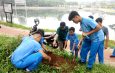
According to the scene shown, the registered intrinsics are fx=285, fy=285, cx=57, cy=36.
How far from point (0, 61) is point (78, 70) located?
76.9 inches

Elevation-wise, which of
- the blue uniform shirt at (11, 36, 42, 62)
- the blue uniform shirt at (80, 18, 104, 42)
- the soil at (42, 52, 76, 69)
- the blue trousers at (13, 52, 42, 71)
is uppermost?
the blue uniform shirt at (80, 18, 104, 42)

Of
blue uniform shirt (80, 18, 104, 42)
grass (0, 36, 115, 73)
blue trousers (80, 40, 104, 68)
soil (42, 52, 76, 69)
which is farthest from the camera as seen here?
soil (42, 52, 76, 69)

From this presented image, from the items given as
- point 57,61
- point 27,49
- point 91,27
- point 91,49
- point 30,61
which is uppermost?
point 91,27

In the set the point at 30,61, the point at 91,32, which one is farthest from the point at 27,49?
the point at 91,32

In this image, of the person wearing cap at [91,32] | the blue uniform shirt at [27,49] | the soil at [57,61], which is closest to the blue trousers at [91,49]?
the person wearing cap at [91,32]

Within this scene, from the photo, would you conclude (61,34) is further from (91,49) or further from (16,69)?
(16,69)

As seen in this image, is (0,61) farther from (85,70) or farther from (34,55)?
(85,70)

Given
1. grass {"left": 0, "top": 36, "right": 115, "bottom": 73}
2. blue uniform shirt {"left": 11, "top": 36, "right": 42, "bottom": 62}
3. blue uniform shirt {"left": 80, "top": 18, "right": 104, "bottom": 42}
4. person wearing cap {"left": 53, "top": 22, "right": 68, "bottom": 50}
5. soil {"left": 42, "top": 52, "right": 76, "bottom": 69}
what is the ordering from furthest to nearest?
person wearing cap {"left": 53, "top": 22, "right": 68, "bottom": 50} → soil {"left": 42, "top": 52, "right": 76, "bottom": 69} → blue uniform shirt {"left": 80, "top": 18, "right": 104, "bottom": 42} → grass {"left": 0, "top": 36, "right": 115, "bottom": 73} → blue uniform shirt {"left": 11, "top": 36, "right": 42, "bottom": 62}

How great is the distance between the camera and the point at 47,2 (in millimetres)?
80125

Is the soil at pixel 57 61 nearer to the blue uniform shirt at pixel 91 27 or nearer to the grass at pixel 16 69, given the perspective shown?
the grass at pixel 16 69

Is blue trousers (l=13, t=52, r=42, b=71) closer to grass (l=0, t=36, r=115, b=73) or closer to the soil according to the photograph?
grass (l=0, t=36, r=115, b=73)

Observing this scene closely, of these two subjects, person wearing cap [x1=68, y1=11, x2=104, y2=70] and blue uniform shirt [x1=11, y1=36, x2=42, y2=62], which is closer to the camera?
blue uniform shirt [x1=11, y1=36, x2=42, y2=62]

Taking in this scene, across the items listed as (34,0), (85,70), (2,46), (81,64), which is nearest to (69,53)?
(81,64)

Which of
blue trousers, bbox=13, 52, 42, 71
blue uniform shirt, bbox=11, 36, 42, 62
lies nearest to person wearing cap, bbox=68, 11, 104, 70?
blue uniform shirt, bbox=11, 36, 42, 62
